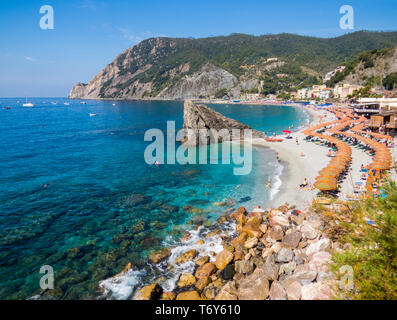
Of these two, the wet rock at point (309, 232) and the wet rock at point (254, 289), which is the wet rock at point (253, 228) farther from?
the wet rock at point (254, 289)

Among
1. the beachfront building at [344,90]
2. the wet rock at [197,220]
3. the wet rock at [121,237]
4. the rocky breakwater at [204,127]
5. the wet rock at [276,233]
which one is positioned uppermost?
the beachfront building at [344,90]

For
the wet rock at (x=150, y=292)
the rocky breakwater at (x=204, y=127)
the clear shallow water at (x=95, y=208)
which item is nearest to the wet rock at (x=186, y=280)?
→ the wet rock at (x=150, y=292)

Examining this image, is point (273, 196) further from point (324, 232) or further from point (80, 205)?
point (80, 205)

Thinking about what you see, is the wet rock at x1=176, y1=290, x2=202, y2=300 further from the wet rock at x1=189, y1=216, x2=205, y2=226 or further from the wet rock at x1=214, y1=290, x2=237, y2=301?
the wet rock at x1=189, y1=216, x2=205, y2=226

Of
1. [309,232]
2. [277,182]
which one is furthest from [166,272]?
[277,182]

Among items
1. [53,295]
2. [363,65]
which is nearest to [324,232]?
[53,295]

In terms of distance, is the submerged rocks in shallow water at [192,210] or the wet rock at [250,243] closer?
the wet rock at [250,243]

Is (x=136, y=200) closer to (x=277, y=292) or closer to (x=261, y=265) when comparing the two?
(x=261, y=265)
